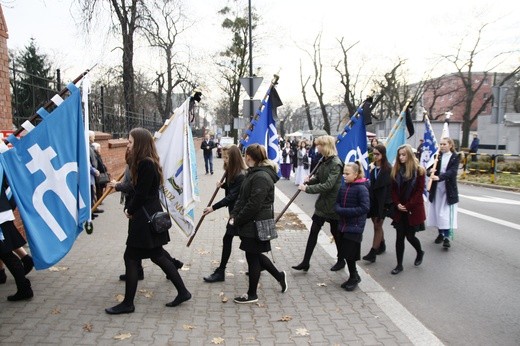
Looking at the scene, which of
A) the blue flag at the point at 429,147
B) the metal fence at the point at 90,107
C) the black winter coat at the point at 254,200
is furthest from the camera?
the blue flag at the point at 429,147

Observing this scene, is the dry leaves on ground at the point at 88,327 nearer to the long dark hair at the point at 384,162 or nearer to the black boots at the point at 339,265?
the black boots at the point at 339,265

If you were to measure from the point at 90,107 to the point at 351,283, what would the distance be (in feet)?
31.7

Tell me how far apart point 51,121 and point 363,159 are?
475 centimetres

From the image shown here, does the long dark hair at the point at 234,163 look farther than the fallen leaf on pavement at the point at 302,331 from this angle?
Yes

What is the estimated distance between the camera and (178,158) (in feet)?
17.9

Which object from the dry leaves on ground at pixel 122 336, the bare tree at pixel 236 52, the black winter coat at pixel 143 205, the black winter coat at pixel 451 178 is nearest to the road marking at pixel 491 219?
the black winter coat at pixel 451 178

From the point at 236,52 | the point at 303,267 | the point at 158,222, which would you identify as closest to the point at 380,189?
the point at 303,267

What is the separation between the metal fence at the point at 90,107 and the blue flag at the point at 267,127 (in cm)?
402

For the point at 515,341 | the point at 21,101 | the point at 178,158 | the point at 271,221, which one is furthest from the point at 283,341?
the point at 21,101

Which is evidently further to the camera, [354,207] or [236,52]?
[236,52]

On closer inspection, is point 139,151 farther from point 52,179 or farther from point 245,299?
point 245,299

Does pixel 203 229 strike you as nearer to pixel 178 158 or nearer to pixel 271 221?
pixel 178 158

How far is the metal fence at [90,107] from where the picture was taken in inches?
305

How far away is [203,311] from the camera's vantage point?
4605 millimetres
